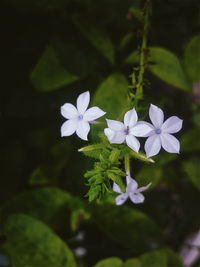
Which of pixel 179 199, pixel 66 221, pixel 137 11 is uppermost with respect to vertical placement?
pixel 137 11

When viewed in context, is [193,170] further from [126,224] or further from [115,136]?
[115,136]

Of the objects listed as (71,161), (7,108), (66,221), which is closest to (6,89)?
(7,108)

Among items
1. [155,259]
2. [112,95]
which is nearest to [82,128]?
[112,95]

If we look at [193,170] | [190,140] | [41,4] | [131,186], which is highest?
[41,4]

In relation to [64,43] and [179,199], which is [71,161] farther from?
[179,199]

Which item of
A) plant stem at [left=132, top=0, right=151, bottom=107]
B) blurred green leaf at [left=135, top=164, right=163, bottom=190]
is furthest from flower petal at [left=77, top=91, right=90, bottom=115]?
blurred green leaf at [left=135, top=164, right=163, bottom=190]

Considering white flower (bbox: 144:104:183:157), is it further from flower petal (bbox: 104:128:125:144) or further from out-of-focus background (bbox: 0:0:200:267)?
out-of-focus background (bbox: 0:0:200:267)
